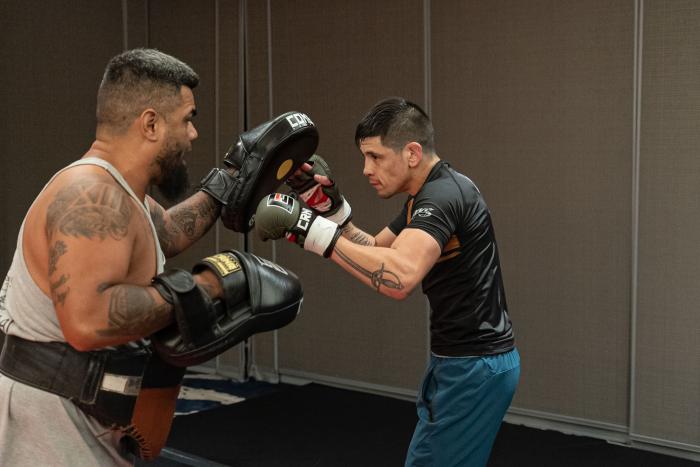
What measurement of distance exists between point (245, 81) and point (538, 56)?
2044 millimetres

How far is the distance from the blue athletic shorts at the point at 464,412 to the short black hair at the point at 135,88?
119 cm

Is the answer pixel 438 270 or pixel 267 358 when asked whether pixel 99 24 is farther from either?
pixel 438 270

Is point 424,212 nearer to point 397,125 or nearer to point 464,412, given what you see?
point 397,125

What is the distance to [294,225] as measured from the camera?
7.66ft

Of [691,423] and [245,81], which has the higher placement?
[245,81]

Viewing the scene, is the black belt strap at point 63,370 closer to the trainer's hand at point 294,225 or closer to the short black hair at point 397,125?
the trainer's hand at point 294,225

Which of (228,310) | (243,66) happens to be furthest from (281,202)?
(243,66)

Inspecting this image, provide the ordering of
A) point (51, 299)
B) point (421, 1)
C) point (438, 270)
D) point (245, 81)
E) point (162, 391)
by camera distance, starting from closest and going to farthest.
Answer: point (51, 299) → point (162, 391) → point (438, 270) → point (421, 1) → point (245, 81)

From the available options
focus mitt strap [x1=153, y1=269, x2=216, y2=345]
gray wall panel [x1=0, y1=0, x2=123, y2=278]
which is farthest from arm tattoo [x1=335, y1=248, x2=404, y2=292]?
gray wall panel [x1=0, y1=0, x2=123, y2=278]

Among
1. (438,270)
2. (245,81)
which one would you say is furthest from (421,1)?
(438,270)

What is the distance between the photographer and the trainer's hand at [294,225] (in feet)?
7.61

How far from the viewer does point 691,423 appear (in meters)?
3.64

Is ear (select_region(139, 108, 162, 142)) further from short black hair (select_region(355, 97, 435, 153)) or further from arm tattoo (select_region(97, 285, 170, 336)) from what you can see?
short black hair (select_region(355, 97, 435, 153))

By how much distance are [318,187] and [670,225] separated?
1.79m
